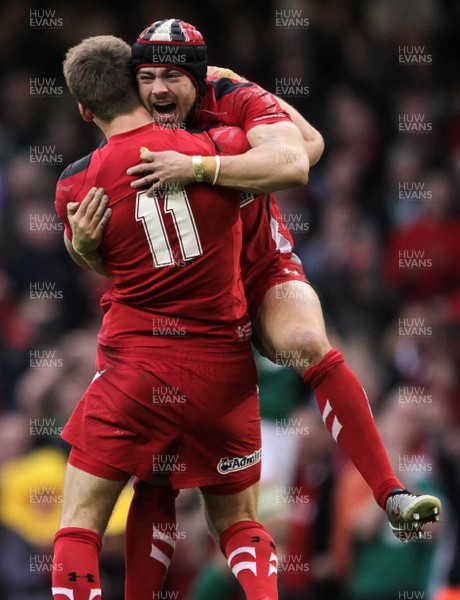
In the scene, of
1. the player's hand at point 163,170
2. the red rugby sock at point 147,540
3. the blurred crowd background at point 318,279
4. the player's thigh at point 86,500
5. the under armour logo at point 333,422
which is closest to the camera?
the player's hand at point 163,170

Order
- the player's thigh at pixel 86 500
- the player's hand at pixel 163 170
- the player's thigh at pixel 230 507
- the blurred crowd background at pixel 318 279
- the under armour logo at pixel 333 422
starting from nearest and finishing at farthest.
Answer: the player's hand at pixel 163 170
the player's thigh at pixel 86 500
the under armour logo at pixel 333 422
the player's thigh at pixel 230 507
the blurred crowd background at pixel 318 279

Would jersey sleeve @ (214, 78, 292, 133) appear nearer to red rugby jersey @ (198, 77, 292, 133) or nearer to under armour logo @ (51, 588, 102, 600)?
red rugby jersey @ (198, 77, 292, 133)

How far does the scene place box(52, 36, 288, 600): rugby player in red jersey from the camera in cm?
450

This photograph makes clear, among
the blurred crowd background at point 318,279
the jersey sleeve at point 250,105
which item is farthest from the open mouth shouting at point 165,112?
the blurred crowd background at point 318,279

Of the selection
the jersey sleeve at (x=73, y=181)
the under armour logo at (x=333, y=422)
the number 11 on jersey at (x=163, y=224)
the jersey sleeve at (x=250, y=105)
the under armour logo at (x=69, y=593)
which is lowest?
the under armour logo at (x=69, y=593)

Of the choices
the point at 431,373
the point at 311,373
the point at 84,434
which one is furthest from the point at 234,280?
the point at 431,373

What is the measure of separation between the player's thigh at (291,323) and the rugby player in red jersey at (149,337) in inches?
3.4

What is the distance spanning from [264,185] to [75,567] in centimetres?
148

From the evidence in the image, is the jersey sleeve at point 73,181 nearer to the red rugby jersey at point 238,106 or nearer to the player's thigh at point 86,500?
the red rugby jersey at point 238,106

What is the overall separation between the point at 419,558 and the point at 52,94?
A: 209 inches

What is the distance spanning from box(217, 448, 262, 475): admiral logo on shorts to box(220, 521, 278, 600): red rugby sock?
223 millimetres

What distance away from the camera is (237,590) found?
21.4 ft

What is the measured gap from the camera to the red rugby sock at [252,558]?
15.2ft

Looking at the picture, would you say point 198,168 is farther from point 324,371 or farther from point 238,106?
point 324,371
